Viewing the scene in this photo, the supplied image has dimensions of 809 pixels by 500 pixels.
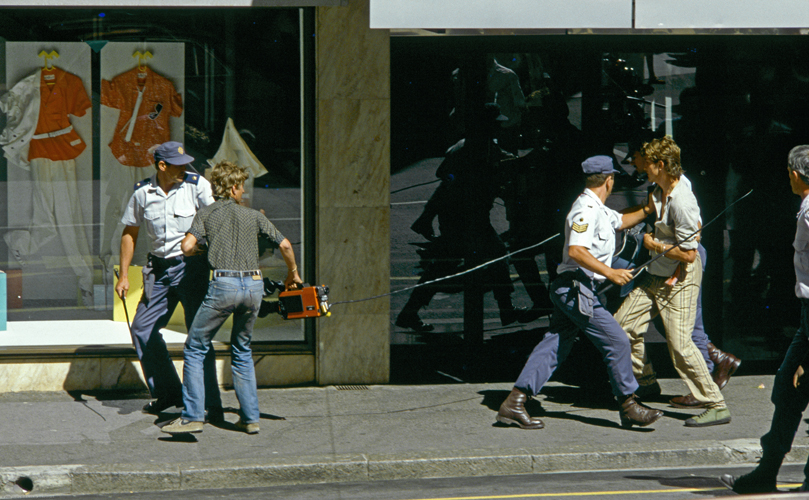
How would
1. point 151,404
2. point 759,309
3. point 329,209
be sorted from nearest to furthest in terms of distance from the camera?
1. point 151,404
2. point 329,209
3. point 759,309

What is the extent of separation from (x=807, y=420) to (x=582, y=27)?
10.9 ft

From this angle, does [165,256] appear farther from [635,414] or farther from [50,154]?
[635,414]

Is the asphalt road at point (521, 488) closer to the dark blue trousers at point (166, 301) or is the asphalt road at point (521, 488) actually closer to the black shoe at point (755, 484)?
the black shoe at point (755, 484)

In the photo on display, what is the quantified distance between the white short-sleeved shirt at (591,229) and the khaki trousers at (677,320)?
593 millimetres

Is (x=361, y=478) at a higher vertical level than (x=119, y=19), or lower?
lower

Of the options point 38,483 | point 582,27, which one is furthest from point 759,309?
point 38,483

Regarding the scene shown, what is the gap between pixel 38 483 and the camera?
17.3 feet

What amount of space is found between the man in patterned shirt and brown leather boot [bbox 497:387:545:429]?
1771 millimetres

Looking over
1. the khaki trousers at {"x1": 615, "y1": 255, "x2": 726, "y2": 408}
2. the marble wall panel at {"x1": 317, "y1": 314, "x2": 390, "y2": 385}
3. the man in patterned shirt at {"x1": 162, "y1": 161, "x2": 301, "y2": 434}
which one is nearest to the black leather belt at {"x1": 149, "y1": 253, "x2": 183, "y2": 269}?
the man in patterned shirt at {"x1": 162, "y1": 161, "x2": 301, "y2": 434}

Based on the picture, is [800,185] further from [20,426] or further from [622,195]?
[20,426]

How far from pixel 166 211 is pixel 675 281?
3715 millimetres

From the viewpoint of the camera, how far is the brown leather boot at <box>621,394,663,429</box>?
242 inches

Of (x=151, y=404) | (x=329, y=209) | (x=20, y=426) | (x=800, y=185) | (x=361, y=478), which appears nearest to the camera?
(x=800, y=185)

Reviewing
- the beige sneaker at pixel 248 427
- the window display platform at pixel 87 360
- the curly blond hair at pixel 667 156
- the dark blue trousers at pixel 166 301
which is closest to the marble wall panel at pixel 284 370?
the window display platform at pixel 87 360
